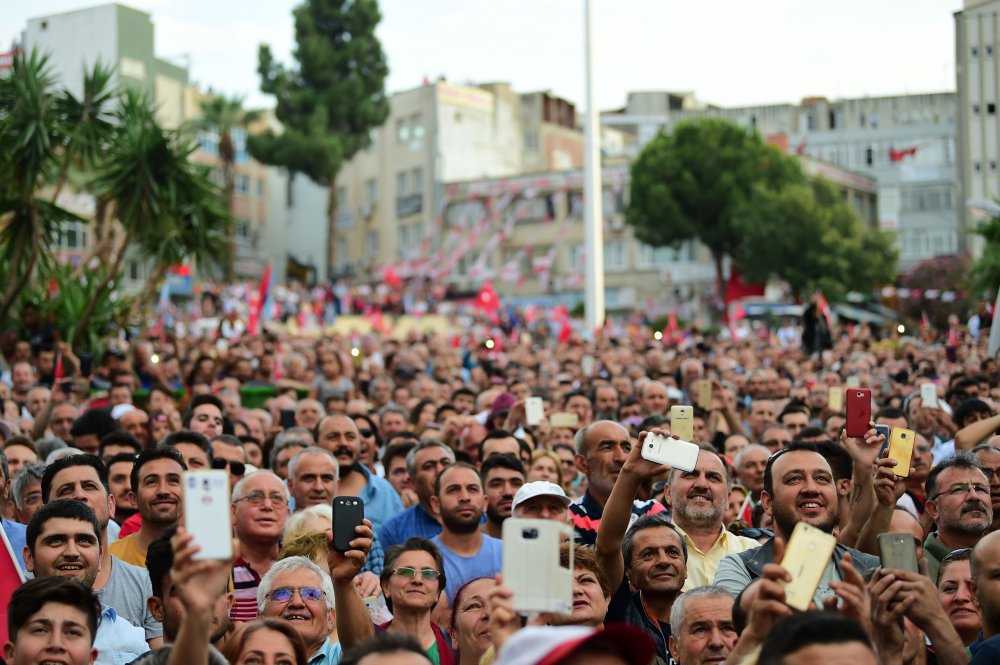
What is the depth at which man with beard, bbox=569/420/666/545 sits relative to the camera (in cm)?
796

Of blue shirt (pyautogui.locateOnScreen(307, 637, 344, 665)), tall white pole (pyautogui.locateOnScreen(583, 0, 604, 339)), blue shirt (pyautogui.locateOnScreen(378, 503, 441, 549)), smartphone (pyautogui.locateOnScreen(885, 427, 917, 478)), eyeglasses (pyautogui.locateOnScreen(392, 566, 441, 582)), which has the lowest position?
blue shirt (pyautogui.locateOnScreen(307, 637, 344, 665))

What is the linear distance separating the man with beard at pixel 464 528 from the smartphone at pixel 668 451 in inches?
79.8

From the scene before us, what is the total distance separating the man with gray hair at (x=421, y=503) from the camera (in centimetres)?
855

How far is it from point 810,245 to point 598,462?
48.9 metres

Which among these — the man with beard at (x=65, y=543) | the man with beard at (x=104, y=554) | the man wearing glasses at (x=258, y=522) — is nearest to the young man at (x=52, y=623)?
the man with beard at (x=65, y=543)

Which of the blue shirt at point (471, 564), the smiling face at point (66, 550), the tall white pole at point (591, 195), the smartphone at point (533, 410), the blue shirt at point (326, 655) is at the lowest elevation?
the blue shirt at point (326, 655)

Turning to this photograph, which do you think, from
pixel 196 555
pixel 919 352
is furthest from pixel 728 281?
pixel 196 555

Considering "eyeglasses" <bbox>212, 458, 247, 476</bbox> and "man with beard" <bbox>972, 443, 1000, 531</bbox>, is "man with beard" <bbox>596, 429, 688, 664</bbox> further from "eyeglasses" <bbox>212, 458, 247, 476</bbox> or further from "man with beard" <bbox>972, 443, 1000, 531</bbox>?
"eyeglasses" <bbox>212, 458, 247, 476</bbox>

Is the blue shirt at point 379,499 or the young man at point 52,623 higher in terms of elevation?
the young man at point 52,623

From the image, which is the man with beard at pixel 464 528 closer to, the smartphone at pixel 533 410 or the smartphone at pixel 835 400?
the smartphone at pixel 533 410

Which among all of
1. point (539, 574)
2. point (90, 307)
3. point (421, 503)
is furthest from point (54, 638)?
point (90, 307)

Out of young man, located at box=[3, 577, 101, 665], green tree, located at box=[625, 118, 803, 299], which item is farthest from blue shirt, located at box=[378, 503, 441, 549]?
green tree, located at box=[625, 118, 803, 299]

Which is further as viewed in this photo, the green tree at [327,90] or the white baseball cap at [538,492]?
the green tree at [327,90]

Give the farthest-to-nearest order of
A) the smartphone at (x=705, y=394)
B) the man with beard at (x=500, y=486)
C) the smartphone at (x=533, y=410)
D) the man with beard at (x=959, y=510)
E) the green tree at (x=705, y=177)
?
the green tree at (x=705, y=177) → the smartphone at (x=705, y=394) → the smartphone at (x=533, y=410) → the man with beard at (x=500, y=486) → the man with beard at (x=959, y=510)
